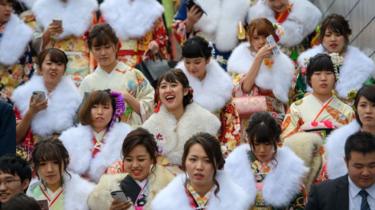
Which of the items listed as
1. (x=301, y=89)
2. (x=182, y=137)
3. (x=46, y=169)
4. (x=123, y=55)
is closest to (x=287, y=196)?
(x=182, y=137)

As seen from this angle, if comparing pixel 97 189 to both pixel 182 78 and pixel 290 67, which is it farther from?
pixel 290 67

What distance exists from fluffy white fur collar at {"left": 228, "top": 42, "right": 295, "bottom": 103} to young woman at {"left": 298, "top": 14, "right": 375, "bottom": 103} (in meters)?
0.17

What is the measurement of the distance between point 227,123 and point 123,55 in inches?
79.1

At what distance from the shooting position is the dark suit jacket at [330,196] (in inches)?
304

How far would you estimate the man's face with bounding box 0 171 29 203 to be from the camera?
27.9 ft

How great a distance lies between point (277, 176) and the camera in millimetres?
8844

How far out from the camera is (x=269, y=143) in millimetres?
8922

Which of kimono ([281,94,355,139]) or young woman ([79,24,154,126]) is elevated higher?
young woman ([79,24,154,126])

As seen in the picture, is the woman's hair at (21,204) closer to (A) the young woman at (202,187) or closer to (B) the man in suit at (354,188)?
(A) the young woman at (202,187)

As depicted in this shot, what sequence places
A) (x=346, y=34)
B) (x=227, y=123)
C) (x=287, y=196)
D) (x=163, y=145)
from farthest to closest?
(x=346, y=34) < (x=227, y=123) < (x=163, y=145) < (x=287, y=196)

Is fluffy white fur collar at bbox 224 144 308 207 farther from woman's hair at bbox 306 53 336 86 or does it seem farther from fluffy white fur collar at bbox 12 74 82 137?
fluffy white fur collar at bbox 12 74 82 137

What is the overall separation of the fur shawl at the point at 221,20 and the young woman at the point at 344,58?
128cm

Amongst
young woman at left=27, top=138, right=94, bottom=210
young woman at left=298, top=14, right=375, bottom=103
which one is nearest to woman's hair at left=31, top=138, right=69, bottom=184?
young woman at left=27, top=138, right=94, bottom=210

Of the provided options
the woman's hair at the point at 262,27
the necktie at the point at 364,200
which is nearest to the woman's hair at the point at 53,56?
the woman's hair at the point at 262,27
